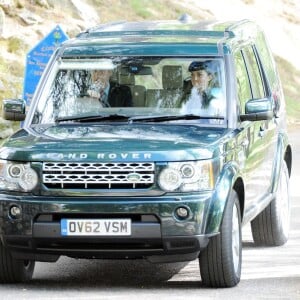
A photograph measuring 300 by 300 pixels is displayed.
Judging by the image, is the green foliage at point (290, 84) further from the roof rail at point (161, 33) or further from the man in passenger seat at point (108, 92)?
the man in passenger seat at point (108, 92)

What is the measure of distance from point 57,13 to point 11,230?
70.2ft

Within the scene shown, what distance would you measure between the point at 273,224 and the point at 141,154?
3.00 metres

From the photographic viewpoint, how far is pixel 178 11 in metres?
36.7

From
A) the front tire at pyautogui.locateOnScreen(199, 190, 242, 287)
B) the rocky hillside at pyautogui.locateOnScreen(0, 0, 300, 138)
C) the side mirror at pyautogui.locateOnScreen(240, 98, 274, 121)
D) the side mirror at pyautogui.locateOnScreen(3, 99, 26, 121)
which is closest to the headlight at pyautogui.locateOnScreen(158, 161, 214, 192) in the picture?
the front tire at pyautogui.locateOnScreen(199, 190, 242, 287)

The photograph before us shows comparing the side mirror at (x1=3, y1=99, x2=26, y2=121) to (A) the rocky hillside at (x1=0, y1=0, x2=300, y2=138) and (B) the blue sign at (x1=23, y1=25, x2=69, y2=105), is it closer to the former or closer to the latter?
(B) the blue sign at (x1=23, y1=25, x2=69, y2=105)

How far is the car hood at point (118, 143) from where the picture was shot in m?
9.78

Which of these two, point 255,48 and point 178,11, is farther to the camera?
point 178,11

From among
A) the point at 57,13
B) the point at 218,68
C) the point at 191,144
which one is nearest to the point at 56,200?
the point at 191,144

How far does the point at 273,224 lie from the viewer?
12.5 m

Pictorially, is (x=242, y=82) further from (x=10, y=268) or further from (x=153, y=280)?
(x=10, y=268)

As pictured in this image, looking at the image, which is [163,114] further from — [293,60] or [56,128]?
[293,60]

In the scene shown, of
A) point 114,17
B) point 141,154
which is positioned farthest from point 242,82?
point 114,17

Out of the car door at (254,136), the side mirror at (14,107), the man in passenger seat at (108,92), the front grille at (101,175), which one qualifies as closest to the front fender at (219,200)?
the front grille at (101,175)

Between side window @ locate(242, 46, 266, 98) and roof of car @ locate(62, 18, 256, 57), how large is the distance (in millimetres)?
201
